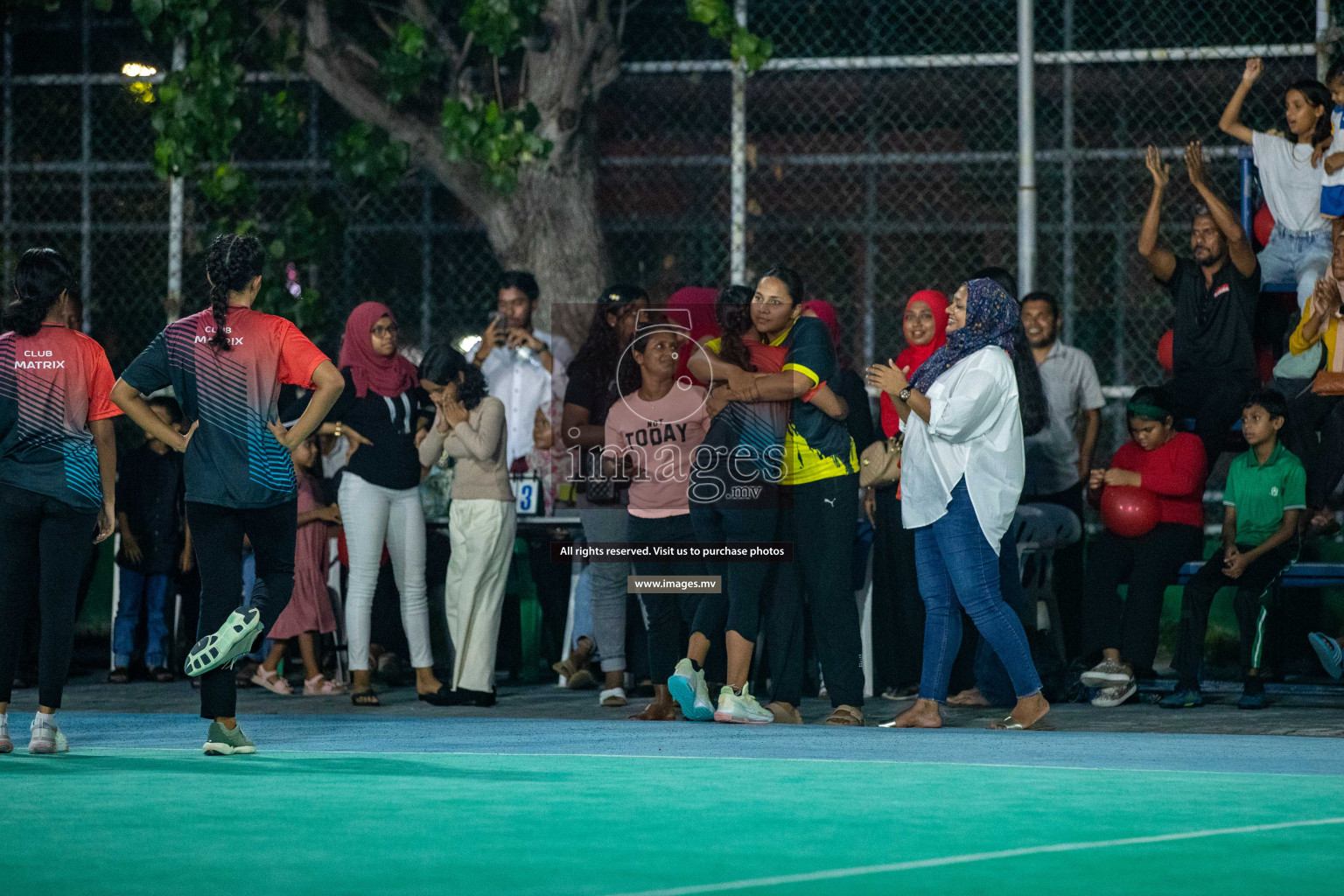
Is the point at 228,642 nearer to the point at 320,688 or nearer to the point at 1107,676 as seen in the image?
the point at 320,688

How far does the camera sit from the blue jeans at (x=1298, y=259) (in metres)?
9.52

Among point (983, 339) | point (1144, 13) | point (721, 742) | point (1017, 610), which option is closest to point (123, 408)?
point (721, 742)

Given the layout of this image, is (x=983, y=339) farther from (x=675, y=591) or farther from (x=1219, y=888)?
(x=1219, y=888)

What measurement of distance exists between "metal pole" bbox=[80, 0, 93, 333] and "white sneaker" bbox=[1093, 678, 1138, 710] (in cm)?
734

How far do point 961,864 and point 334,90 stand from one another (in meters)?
8.59

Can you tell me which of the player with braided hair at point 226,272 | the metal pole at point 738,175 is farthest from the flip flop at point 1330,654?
the player with braided hair at point 226,272

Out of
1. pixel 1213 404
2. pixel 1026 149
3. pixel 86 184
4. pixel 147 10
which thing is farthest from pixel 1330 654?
pixel 86 184

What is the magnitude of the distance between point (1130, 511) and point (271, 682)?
4.67 m

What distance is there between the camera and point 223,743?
6.71 meters

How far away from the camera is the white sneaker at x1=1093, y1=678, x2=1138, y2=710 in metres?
8.78

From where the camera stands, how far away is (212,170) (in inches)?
458

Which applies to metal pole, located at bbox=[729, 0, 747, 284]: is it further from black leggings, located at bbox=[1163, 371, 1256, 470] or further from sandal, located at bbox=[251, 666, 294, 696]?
sandal, located at bbox=[251, 666, 294, 696]

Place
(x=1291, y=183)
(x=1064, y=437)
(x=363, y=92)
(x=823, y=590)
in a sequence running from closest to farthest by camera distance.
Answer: (x=823, y=590) < (x=1064, y=437) < (x=1291, y=183) < (x=363, y=92)

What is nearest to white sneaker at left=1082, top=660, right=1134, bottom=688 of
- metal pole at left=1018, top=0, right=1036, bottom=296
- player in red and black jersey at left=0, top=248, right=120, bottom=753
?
metal pole at left=1018, top=0, right=1036, bottom=296
